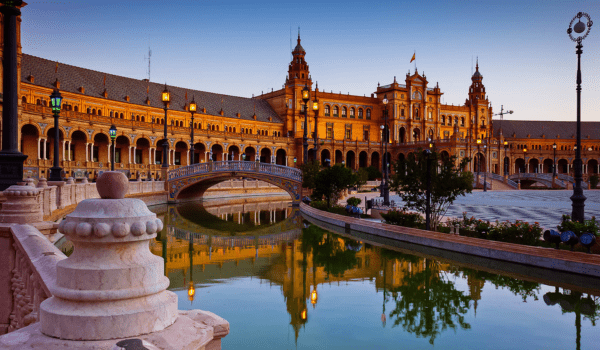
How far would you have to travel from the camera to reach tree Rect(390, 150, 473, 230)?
17.2m

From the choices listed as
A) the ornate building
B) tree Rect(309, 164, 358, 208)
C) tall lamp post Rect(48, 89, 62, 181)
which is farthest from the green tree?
tall lamp post Rect(48, 89, 62, 181)

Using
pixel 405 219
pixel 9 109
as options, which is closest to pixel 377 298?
pixel 405 219

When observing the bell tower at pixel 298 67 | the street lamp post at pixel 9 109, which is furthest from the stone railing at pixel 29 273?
the bell tower at pixel 298 67

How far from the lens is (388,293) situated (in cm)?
1149

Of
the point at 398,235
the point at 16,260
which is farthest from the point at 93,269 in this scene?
the point at 398,235

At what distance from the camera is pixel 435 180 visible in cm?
1764

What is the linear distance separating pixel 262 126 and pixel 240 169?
42.1 metres

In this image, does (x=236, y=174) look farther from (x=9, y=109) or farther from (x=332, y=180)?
(x=9, y=109)

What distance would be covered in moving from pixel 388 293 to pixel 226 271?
5.36 meters

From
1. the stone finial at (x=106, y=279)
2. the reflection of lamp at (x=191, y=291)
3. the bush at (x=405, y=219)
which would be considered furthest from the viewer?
the bush at (x=405, y=219)

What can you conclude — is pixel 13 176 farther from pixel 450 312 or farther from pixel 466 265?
pixel 466 265

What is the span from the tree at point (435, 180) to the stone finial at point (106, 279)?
1567 cm

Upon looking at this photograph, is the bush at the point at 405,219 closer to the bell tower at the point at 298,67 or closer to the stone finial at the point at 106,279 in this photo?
the stone finial at the point at 106,279

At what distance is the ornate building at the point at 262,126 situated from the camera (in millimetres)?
49875
